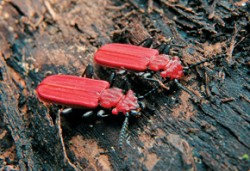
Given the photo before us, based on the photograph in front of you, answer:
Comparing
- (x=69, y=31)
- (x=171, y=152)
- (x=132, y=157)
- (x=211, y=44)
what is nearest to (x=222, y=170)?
(x=171, y=152)

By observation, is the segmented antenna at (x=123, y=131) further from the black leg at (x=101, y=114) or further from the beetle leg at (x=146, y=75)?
the beetle leg at (x=146, y=75)

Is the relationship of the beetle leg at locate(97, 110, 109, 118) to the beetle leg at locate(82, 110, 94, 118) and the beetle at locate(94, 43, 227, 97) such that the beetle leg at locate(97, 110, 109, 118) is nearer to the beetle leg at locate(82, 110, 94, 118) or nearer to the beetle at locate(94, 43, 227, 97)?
the beetle leg at locate(82, 110, 94, 118)

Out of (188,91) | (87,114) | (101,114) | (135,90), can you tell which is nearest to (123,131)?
(101,114)

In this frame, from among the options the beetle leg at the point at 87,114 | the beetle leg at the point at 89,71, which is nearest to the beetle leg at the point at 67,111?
the beetle leg at the point at 87,114

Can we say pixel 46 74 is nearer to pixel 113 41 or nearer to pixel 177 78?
pixel 113 41

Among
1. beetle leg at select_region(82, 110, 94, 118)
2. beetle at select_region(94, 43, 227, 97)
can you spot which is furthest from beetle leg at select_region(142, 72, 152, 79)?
beetle leg at select_region(82, 110, 94, 118)

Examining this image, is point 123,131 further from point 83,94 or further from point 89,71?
point 89,71
